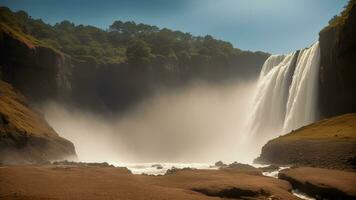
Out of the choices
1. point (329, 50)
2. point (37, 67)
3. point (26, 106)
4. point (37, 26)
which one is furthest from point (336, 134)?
point (37, 26)

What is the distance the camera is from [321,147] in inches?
1487

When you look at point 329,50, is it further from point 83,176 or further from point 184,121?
point 184,121

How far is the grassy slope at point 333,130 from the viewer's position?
1551 inches

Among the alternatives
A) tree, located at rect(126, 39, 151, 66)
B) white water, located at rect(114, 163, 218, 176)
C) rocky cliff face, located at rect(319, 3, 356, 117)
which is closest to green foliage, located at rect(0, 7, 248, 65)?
tree, located at rect(126, 39, 151, 66)

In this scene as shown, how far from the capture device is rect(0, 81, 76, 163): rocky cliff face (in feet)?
168

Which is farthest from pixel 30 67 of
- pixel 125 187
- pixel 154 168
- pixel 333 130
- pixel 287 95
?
pixel 125 187

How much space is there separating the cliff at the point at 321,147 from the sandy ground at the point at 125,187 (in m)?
8.71

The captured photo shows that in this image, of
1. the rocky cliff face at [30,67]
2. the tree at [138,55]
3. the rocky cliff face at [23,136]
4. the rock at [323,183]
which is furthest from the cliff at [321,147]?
the tree at [138,55]

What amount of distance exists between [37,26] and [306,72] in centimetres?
8426

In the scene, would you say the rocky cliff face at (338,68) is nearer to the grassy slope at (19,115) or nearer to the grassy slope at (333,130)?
the grassy slope at (333,130)

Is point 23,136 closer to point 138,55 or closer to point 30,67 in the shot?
point 30,67

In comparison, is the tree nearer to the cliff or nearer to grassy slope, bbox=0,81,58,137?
grassy slope, bbox=0,81,58,137

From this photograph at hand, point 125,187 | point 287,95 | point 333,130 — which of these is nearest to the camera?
point 125,187

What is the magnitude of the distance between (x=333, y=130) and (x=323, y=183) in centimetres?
2011
